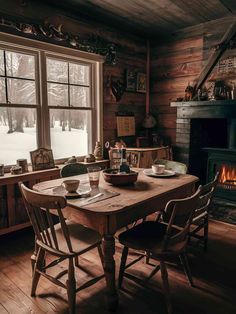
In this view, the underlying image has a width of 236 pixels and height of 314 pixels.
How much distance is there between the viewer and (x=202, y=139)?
3980mm

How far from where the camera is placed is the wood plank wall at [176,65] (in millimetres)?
3750

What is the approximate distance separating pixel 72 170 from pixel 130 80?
6.95ft

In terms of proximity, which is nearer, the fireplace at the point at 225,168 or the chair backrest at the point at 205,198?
the chair backrest at the point at 205,198

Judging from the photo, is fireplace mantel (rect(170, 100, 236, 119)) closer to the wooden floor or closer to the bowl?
the wooden floor

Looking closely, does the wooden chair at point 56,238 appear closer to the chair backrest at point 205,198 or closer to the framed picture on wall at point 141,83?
the chair backrest at point 205,198

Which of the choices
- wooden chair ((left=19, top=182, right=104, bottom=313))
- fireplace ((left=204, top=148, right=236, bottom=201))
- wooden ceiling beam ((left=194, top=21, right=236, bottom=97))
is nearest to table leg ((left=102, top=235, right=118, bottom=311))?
wooden chair ((left=19, top=182, right=104, bottom=313))

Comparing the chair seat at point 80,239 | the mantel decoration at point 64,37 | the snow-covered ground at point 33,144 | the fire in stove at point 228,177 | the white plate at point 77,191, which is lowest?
the chair seat at point 80,239

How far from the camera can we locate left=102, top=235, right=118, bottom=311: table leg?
1.64 metres

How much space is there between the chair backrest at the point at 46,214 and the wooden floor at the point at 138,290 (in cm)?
44

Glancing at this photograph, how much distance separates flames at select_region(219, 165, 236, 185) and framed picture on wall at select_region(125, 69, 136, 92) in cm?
182

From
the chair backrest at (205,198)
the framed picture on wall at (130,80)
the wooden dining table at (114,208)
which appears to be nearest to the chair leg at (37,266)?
the wooden dining table at (114,208)

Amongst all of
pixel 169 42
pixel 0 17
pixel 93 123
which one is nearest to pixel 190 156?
pixel 93 123

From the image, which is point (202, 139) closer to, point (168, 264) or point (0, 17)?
point (168, 264)

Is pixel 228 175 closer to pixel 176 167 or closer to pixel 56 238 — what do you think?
pixel 176 167
